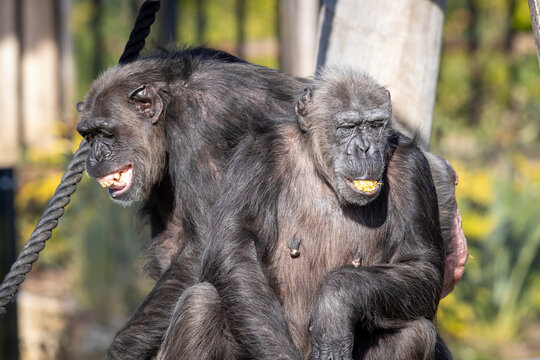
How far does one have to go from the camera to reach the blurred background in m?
9.58

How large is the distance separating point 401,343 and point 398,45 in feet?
5.96

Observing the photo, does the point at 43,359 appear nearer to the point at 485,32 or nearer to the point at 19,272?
the point at 19,272

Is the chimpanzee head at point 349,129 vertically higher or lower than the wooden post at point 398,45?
lower

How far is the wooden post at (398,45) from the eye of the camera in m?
4.74

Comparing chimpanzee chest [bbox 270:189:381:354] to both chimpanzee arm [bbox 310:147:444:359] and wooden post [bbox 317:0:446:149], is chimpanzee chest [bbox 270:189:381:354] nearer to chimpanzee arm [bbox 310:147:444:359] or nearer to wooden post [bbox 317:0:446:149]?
chimpanzee arm [bbox 310:147:444:359]

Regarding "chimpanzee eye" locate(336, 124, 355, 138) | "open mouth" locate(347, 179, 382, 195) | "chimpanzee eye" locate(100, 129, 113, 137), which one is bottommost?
"chimpanzee eye" locate(100, 129, 113, 137)

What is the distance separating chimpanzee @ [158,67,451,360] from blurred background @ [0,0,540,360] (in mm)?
1429

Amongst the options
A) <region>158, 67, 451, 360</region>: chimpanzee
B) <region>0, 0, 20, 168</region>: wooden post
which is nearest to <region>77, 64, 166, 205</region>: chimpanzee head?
<region>158, 67, 451, 360</region>: chimpanzee

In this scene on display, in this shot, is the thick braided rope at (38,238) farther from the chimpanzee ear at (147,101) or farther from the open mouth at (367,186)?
the open mouth at (367,186)

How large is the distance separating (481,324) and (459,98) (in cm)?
743

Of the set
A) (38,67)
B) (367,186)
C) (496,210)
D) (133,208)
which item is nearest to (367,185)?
(367,186)

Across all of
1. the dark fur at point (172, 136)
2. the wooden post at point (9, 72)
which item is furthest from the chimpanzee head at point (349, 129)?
the wooden post at point (9, 72)

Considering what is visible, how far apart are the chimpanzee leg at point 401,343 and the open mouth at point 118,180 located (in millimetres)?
1641

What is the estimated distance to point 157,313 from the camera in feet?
14.4
